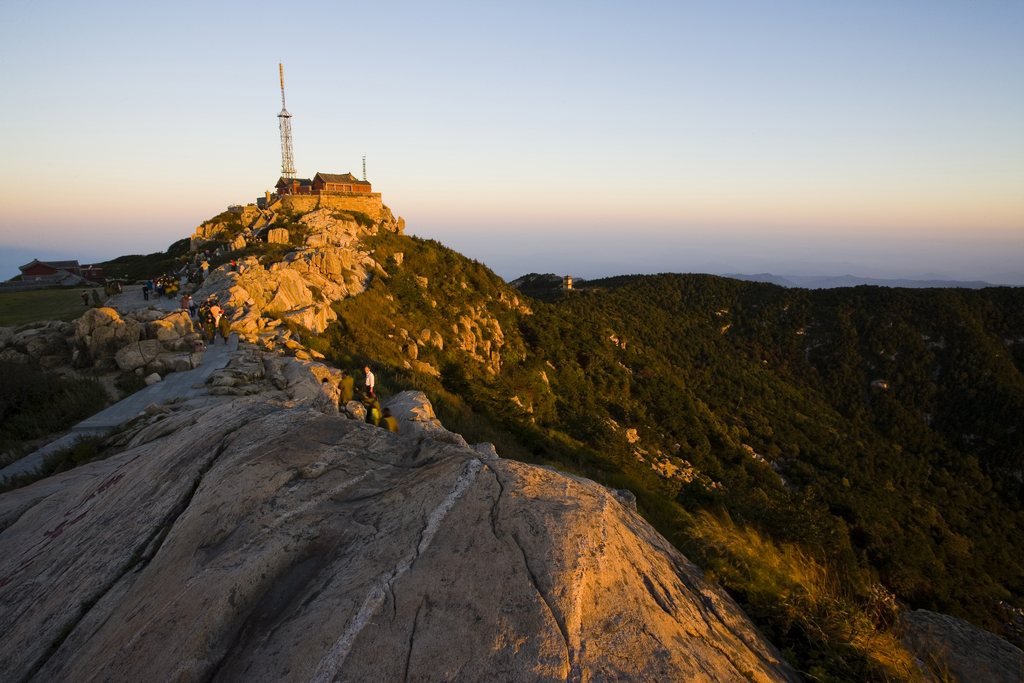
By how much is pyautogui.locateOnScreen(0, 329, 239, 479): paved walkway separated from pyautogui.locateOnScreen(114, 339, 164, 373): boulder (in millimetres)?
1116

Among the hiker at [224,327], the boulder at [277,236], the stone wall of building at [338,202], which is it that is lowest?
the hiker at [224,327]

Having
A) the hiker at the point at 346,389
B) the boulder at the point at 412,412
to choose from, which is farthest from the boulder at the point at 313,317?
the boulder at the point at 412,412

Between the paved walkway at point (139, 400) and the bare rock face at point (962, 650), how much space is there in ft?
40.3

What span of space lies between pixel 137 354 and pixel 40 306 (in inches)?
658

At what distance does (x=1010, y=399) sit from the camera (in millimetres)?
40750

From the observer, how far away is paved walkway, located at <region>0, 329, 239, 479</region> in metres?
8.06

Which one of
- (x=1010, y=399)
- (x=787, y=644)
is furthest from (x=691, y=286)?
(x=787, y=644)

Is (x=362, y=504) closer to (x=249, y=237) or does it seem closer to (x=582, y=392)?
(x=582, y=392)

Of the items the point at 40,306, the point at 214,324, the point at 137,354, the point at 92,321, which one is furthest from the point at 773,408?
the point at 40,306

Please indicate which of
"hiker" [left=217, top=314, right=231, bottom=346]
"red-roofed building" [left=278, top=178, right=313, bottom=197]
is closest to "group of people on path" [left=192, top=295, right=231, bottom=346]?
"hiker" [left=217, top=314, right=231, bottom=346]

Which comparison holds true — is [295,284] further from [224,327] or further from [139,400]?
[139,400]

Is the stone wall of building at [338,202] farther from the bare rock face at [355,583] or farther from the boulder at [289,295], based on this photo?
the bare rock face at [355,583]

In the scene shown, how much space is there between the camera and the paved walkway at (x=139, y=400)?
8059 mm

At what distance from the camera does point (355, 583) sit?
3.18 meters
